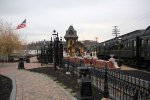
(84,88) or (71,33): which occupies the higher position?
(71,33)

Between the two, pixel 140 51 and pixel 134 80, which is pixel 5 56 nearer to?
pixel 140 51

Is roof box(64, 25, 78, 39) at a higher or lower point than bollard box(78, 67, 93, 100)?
higher

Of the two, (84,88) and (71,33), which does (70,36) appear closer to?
(71,33)

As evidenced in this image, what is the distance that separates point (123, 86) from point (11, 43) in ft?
166

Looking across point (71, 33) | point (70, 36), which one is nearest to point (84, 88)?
point (70, 36)

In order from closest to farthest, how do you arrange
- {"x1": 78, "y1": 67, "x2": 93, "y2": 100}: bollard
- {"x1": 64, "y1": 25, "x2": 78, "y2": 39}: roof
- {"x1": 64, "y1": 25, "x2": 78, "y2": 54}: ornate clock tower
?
{"x1": 78, "y1": 67, "x2": 93, "y2": 100}: bollard, {"x1": 64, "y1": 25, "x2": 78, "y2": 54}: ornate clock tower, {"x1": 64, "y1": 25, "x2": 78, "y2": 39}: roof

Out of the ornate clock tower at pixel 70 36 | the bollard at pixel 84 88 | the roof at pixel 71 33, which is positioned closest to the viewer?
the bollard at pixel 84 88

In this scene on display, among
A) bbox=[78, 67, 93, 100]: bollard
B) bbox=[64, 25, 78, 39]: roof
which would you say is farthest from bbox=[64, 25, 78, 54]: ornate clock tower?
bbox=[78, 67, 93, 100]: bollard

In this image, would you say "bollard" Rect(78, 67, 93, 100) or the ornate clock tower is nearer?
"bollard" Rect(78, 67, 93, 100)

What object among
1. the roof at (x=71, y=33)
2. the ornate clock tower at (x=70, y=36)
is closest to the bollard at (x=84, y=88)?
the ornate clock tower at (x=70, y=36)

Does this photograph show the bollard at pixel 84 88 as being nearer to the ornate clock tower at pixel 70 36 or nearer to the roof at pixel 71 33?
the ornate clock tower at pixel 70 36

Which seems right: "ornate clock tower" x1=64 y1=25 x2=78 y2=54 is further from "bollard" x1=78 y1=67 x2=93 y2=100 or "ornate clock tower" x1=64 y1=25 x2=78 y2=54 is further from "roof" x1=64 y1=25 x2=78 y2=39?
"bollard" x1=78 y1=67 x2=93 y2=100

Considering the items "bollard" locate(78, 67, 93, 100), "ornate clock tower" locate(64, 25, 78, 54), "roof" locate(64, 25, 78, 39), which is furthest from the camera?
"roof" locate(64, 25, 78, 39)

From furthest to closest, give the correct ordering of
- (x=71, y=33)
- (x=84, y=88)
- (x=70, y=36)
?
(x=71, y=33), (x=70, y=36), (x=84, y=88)
